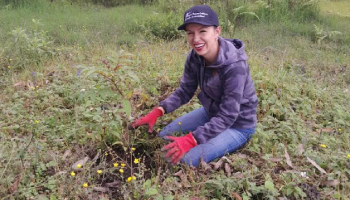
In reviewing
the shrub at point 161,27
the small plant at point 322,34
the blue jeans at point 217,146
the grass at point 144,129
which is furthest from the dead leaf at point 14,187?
the small plant at point 322,34

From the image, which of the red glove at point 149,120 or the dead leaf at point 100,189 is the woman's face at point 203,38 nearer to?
the red glove at point 149,120

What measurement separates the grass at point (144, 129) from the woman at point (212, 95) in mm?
140

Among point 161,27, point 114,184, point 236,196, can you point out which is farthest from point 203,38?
point 161,27

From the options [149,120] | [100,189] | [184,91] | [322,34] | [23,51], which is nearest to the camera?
[100,189]

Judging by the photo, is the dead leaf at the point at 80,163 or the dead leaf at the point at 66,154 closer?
the dead leaf at the point at 80,163

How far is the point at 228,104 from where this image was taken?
8.38 ft

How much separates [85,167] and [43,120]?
1048 millimetres

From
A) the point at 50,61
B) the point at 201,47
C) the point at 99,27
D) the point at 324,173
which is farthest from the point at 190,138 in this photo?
the point at 99,27

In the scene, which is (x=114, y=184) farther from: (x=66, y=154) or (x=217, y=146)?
(x=217, y=146)

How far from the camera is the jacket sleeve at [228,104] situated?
99.8 inches

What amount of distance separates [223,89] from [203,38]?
467mm

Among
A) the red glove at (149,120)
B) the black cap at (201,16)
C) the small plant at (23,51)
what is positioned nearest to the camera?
the black cap at (201,16)

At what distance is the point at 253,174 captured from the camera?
251 centimetres

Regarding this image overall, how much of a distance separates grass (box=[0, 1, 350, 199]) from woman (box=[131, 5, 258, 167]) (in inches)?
5.5
